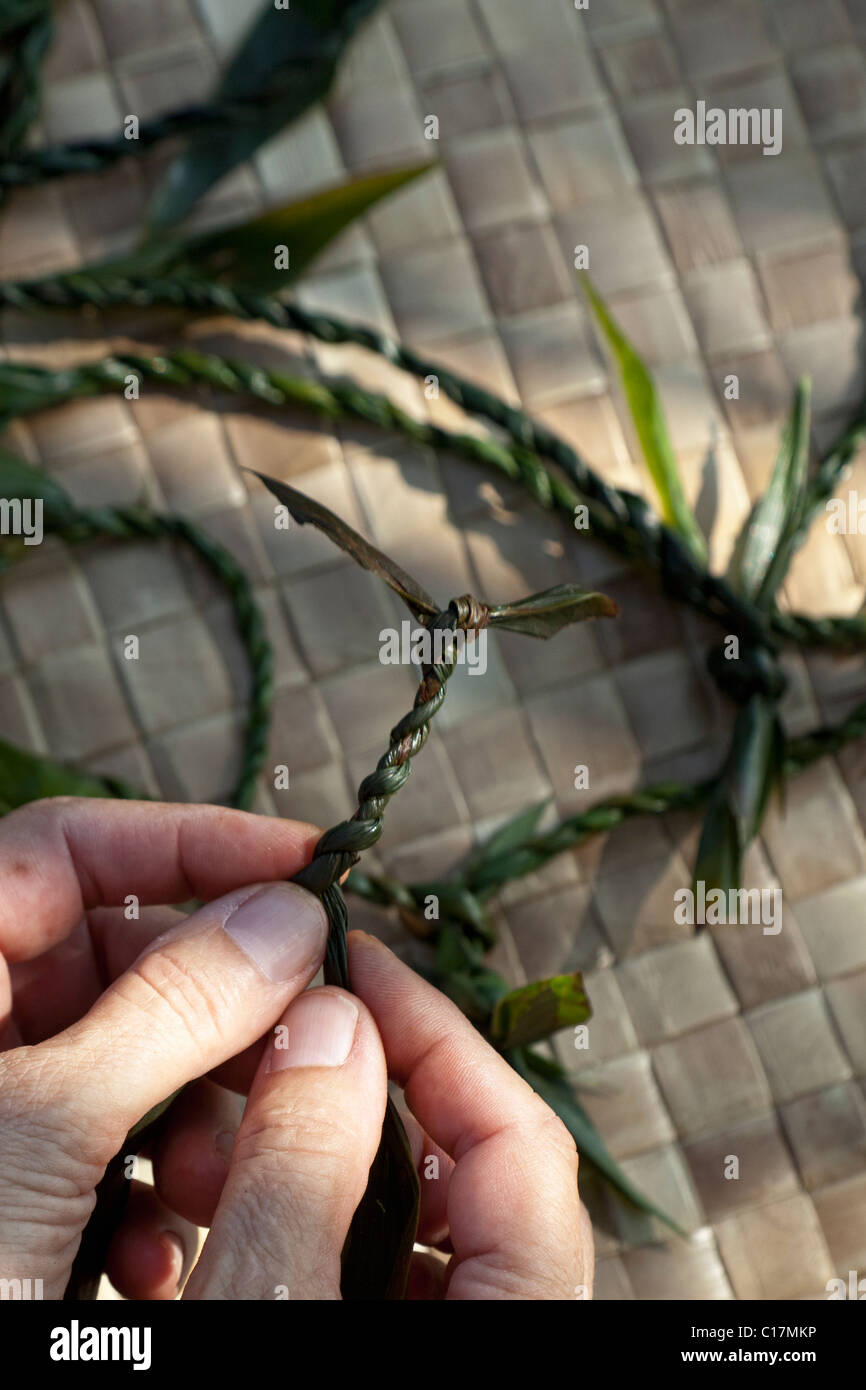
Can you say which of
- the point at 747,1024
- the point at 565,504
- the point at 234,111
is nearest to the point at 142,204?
the point at 234,111

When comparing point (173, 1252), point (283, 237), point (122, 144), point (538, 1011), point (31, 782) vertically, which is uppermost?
point (122, 144)

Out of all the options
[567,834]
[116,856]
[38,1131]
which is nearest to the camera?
[38,1131]

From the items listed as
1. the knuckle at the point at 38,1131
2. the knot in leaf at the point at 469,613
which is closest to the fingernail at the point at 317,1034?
the knuckle at the point at 38,1131

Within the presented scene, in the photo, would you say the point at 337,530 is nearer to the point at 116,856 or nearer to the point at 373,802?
the point at 373,802

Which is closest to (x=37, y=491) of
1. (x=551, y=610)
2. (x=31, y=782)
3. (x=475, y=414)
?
(x=31, y=782)

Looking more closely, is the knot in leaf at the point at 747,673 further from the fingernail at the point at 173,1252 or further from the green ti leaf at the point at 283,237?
the fingernail at the point at 173,1252

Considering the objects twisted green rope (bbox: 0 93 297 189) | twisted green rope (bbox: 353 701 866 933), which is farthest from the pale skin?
twisted green rope (bbox: 0 93 297 189)

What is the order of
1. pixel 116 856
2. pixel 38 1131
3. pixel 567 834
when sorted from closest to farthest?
pixel 38 1131, pixel 116 856, pixel 567 834

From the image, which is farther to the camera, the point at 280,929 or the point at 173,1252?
the point at 173,1252
